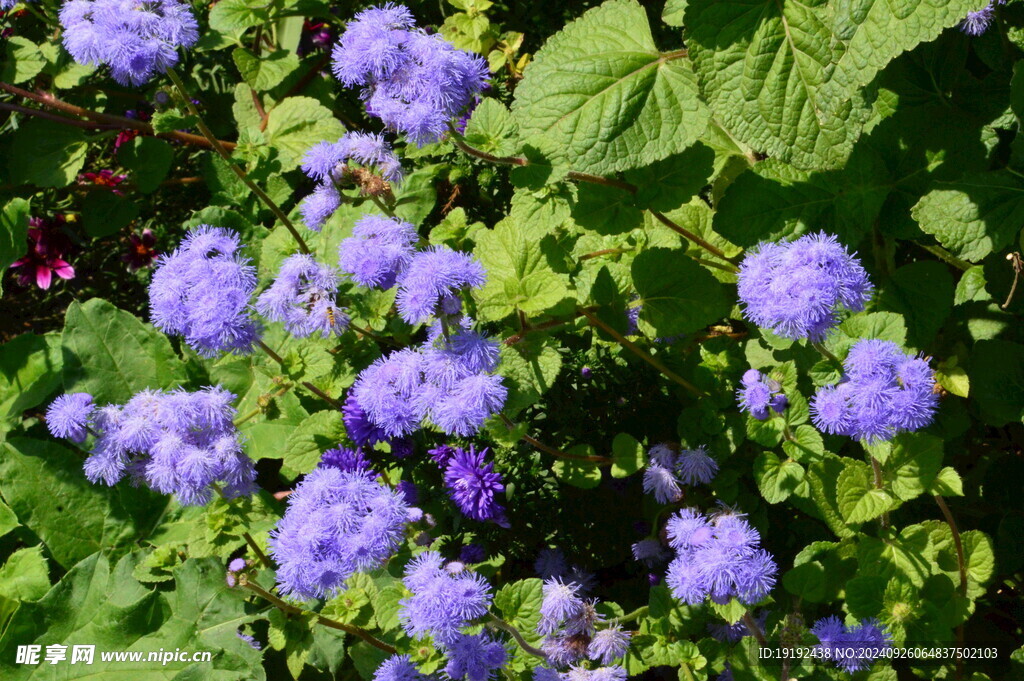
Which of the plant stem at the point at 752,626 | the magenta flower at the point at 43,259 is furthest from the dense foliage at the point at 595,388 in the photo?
the magenta flower at the point at 43,259

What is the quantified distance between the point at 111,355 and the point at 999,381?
306cm

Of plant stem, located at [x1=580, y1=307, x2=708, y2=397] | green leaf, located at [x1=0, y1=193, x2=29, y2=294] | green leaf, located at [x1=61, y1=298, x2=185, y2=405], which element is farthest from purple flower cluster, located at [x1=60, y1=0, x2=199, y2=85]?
plant stem, located at [x1=580, y1=307, x2=708, y2=397]

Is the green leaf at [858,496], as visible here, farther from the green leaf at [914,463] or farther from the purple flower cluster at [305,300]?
the purple flower cluster at [305,300]

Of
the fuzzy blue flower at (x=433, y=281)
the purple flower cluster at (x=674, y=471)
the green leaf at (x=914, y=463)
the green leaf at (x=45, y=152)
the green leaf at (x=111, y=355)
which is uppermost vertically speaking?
the fuzzy blue flower at (x=433, y=281)

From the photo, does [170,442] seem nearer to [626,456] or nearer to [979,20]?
[626,456]

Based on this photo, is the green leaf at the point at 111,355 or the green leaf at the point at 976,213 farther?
the green leaf at the point at 111,355

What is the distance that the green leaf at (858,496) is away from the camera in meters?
2.03

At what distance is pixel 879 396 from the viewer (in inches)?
70.4

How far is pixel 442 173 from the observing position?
285cm

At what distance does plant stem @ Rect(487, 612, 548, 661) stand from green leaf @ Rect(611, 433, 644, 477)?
0.50 m

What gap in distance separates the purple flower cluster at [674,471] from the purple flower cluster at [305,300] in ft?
3.17

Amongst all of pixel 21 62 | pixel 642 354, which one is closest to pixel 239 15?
pixel 21 62

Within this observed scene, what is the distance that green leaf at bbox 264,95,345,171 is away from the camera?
313cm

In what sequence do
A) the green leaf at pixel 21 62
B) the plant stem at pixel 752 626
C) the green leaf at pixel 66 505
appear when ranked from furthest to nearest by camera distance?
the green leaf at pixel 21 62 → the green leaf at pixel 66 505 → the plant stem at pixel 752 626
